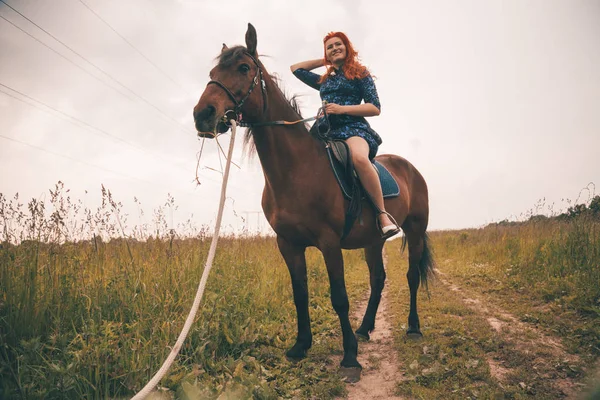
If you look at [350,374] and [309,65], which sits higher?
[309,65]

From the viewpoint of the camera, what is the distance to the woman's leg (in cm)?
330

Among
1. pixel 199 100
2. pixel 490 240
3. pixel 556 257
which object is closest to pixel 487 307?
pixel 556 257

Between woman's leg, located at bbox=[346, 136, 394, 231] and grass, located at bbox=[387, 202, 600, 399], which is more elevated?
woman's leg, located at bbox=[346, 136, 394, 231]

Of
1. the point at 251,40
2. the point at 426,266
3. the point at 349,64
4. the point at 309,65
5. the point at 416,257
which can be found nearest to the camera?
the point at 251,40

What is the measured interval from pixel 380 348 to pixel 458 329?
1035 mm

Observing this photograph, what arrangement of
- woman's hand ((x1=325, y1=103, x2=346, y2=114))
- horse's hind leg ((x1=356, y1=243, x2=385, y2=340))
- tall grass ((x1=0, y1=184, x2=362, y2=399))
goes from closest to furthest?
1. tall grass ((x1=0, y1=184, x2=362, y2=399))
2. woman's hand ((x1=325, y1=103, x2=346, y2=114))
3. horse's hind leg ((x1=356, y1=243, x2=385, y2=340))

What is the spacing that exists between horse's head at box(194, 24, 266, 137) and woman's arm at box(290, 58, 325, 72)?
109cm

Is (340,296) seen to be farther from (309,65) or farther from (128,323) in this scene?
(309,65)

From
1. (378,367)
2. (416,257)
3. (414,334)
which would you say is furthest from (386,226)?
(416,257)

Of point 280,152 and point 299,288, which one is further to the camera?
point 299,288

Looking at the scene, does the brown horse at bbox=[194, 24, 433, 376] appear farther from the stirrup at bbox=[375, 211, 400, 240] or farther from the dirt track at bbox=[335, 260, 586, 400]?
the dirt track at bbox=[335, 260, 586, 400]

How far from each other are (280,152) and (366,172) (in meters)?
0.91

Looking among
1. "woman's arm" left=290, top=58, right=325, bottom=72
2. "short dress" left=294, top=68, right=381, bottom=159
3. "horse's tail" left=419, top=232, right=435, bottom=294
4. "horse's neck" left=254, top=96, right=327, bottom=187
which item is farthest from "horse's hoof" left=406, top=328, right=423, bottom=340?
"woman's arm" left=290, top=58, right=325, bottom=72

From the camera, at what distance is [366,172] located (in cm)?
330
